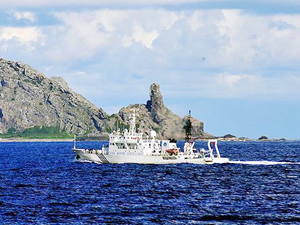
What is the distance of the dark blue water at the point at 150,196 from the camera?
68938 mm

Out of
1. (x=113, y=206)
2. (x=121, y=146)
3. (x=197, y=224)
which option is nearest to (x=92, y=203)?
(x=113, y=206)

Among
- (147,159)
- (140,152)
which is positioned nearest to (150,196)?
(140,152)

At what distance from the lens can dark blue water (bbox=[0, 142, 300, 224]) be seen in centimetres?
6894

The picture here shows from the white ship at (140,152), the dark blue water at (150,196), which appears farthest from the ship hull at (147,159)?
the dark blue water at (150,196)

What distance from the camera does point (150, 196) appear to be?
87.6 metres

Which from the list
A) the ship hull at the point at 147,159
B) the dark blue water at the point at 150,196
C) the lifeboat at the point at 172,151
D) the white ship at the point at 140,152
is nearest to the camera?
the dark blue water at the point at 150,196

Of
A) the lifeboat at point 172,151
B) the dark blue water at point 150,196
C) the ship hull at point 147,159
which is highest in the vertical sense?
the lifeboat at point 172,151

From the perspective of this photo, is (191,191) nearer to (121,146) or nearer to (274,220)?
(274,220)

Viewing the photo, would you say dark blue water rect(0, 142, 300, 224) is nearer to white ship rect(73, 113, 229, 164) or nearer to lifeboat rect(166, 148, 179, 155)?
white ship rect(73, 113, 229, 164)

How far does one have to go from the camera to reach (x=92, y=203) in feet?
261

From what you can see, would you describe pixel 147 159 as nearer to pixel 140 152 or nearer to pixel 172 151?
pixel 140 152

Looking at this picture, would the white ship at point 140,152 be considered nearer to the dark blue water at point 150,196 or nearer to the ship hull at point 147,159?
the ship hull at point 147,159

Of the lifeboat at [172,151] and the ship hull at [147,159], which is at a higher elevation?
the lifeboat at [172,151]

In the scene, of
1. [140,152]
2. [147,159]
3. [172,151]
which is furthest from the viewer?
[172,151]
